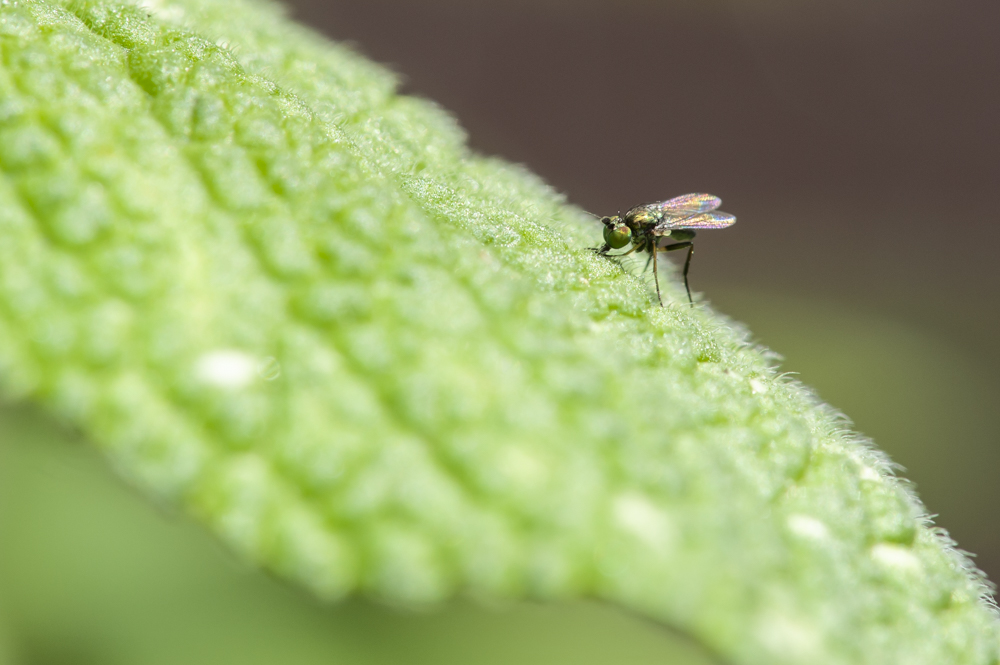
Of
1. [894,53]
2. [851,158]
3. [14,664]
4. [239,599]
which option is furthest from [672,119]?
[14,664]

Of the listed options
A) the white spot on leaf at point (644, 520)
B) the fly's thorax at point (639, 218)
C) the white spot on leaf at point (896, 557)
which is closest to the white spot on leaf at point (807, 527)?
the white spot on leaf at point (896, 557)

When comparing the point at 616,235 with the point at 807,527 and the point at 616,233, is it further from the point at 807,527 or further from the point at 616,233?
the point at 807,527

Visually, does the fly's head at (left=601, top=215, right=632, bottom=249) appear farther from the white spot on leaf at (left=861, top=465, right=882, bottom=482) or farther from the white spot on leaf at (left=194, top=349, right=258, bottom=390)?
the white spot on leaf at (left=194, top=349, right=258, bottom=390)

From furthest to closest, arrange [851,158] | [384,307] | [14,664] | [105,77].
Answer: [851,158], [14,664], [105,77], [384,307]

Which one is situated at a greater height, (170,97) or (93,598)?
(170,97)

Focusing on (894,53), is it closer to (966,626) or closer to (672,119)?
(672,119)

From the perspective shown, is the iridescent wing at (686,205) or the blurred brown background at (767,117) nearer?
the iridescent wing at (686,205)

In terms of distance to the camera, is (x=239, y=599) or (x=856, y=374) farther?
(x=856, y=374)

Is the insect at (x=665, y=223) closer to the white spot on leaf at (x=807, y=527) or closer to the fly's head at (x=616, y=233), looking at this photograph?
the fly's head at (x=616, y=233)
